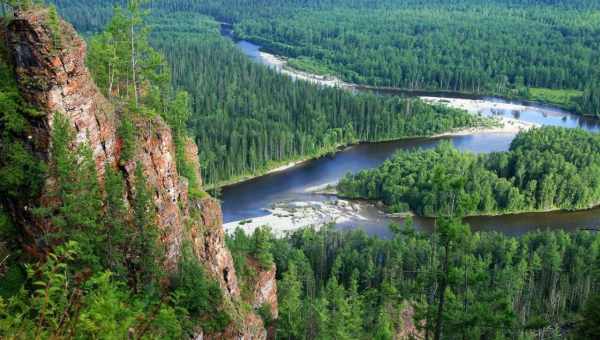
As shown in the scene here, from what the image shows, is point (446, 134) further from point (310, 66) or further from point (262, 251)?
point (262, 251)

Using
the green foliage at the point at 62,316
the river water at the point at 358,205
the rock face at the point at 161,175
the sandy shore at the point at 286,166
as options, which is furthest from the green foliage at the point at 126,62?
the sandy shore at the point at 286,166

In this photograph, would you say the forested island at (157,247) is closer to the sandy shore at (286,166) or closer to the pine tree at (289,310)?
the pine tree at (289,310)

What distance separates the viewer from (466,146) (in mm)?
123875

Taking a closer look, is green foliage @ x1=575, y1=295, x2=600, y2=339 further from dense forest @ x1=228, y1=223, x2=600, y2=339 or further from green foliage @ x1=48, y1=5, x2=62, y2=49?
green foliage @ x1=48, y1=5, x2=62, y2=49

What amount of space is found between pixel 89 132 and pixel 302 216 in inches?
2482

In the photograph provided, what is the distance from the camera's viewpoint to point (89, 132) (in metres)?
26.5

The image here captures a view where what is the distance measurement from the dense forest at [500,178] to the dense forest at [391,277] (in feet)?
69.0

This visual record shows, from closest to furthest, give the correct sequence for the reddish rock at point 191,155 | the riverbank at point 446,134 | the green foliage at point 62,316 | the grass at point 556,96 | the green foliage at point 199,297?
the green foliage at point 62,316
the green foliage at point 199,297
the reddish rock at point 191,155
the riverbank at point 446,134
the grass at point 556,96

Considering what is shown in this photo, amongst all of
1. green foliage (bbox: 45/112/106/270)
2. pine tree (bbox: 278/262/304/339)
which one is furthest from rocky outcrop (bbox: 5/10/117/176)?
pine tree (bbox: 278/262/304/339)

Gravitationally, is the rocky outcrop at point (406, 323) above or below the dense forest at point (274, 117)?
below

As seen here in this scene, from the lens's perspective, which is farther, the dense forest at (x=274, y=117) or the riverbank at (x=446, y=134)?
the riverbank at (x=446, y=134)

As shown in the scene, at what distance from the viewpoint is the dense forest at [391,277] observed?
46312 millimetres

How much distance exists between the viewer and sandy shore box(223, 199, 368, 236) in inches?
3322

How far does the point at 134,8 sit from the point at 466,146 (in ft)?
330
